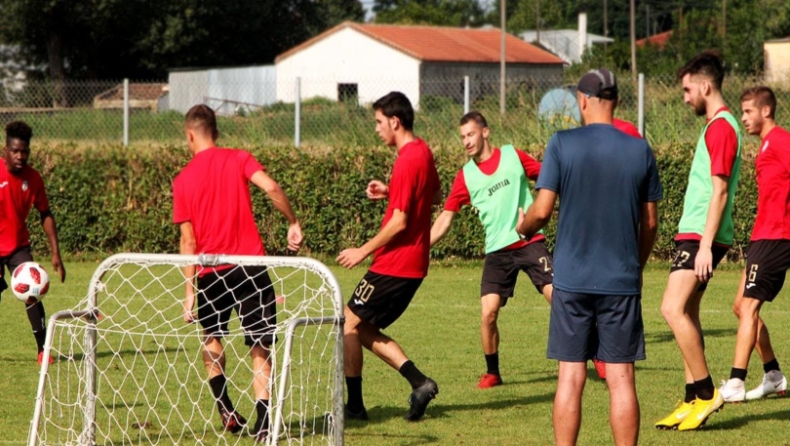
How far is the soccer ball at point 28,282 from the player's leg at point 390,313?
10.2 feet

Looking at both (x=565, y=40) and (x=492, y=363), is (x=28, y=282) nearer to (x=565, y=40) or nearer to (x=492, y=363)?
(x=492, y=363)

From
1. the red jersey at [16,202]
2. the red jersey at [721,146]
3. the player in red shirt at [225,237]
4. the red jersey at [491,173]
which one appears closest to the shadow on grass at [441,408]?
the player in red shirt at [225,237]

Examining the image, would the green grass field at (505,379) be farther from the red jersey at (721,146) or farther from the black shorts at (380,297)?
the red jersey at (721,146)

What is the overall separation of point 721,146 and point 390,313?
2335 mm

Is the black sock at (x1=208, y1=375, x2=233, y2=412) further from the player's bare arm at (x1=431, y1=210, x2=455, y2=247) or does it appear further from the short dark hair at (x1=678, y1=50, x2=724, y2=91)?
the short dark hair at (x1=678, y1=50, x2=724, y2=91)

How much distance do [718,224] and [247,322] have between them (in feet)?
9.50

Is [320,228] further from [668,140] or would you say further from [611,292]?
[611,292]

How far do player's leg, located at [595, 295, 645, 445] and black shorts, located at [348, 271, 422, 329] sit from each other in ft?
6.34

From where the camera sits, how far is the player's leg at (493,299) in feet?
26.9

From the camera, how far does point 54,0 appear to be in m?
48.7

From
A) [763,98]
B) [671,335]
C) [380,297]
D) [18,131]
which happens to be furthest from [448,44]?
[380,297]

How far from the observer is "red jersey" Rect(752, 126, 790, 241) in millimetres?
7441

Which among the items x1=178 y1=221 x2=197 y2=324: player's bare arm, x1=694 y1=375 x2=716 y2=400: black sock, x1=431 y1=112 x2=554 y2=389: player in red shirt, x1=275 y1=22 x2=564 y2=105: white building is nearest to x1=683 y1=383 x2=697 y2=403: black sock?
x1=694 y1=375 x2=716 y2=400: black sock

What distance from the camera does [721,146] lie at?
6512mm
